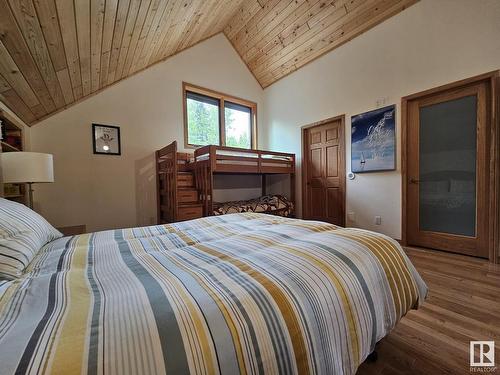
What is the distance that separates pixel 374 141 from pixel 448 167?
2.93 feet

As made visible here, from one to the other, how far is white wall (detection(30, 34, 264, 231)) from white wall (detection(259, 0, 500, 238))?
2032 mm

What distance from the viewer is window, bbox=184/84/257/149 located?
3.94 meters

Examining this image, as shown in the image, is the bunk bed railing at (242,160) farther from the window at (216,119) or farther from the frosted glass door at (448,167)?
the frosted glass door at (448,167)

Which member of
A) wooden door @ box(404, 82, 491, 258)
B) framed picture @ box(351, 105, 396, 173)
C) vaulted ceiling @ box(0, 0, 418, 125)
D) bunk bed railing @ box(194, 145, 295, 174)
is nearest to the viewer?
vaulted ceiling @ box(0, 0, 418, 125)

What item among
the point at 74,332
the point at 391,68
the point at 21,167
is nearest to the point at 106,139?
the point at 21,167

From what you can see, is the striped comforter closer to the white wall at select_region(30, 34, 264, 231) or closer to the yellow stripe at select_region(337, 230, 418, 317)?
the yellow stripe at select_region(337, 230, 418, 317)

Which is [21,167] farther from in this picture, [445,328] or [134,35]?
[445,328]

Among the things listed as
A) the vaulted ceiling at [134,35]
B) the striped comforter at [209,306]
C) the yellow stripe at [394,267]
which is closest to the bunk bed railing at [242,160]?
the vaulted ceiling at [134,35]

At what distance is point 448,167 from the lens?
254cm

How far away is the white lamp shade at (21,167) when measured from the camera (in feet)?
5.85

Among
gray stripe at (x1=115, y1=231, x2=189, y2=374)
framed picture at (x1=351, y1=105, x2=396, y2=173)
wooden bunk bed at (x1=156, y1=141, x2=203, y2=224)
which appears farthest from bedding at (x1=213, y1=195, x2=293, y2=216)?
gray stripe at (x1=115, y1=231, x2=189, y2=374)

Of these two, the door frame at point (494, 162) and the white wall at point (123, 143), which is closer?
the door frame at point (494, 162)

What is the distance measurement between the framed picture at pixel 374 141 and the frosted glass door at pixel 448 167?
0.32 m

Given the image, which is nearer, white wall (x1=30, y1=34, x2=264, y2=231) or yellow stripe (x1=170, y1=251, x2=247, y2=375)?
yellow stripe (x1=170, y1=251, x2=247, y2=375)
